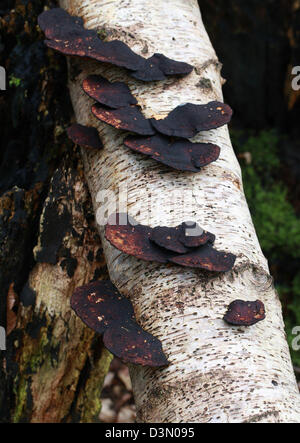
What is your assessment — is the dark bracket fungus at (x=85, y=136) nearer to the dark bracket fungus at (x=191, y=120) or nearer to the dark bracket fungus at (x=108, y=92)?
the dark bracket fungus at (x=108, y=92)

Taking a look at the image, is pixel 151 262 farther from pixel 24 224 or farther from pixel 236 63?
pixel 236 63

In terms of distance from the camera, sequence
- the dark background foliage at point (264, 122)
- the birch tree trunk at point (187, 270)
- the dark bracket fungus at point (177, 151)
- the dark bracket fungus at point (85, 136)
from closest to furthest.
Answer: the birch tree trunk at point (187, 270), the dark bracket fungus at point (177, 151), the dark bracket fungus at point (85, 136), the dark background foliage at point (264, 122)

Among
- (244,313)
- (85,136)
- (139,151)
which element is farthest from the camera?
(85,136)

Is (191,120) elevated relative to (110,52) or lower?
lower

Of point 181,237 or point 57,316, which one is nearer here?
point 181,237

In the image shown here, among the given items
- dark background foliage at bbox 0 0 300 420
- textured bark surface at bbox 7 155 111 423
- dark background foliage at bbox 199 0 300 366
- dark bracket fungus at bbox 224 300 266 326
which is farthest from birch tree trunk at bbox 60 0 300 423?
dark background foliage at bbox 199 0 300 366

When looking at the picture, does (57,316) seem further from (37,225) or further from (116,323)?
(116,323)

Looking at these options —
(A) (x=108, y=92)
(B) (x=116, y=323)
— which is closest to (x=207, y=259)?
(B) (x=116, y=323)

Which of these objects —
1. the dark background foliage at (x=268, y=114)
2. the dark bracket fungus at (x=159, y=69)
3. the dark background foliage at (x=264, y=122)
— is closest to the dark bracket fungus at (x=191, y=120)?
the dark bracket fungus at (x=159, y=69)
